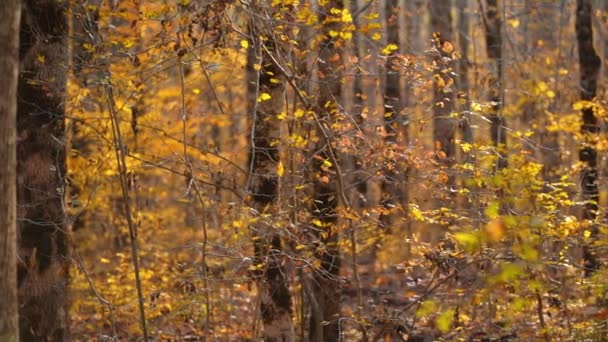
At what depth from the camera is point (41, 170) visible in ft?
27.8

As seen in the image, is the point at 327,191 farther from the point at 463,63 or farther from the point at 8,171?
the point at 463,63

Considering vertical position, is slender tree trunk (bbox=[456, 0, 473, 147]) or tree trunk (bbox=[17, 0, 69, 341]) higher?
slender tree trunk (bbox=[456, 0, 473, 147])

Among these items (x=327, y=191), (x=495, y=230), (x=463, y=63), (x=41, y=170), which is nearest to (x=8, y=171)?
(x=41, y=170)

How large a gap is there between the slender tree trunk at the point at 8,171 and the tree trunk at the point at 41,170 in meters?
2.51

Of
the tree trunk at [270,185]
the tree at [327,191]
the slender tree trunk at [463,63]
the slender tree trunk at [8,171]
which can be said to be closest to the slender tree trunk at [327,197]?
the tree at [327,191]

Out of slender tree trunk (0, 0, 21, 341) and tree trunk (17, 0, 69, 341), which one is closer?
slender tree trunk (0, 0, 21, 341)

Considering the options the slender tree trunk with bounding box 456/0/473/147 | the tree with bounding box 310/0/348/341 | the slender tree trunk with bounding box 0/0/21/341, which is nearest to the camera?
the slender tree trunk with bounding box 0/0/21/341

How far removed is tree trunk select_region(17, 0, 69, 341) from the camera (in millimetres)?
8383

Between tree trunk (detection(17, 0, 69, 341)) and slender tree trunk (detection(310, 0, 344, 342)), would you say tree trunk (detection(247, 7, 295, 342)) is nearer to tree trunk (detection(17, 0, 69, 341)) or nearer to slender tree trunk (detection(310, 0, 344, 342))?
slender tree trunk (detection(310, 0, 344, 342))

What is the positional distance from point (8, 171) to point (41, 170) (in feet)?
9.07

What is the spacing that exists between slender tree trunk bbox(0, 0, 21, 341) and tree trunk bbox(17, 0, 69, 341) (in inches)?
98.7

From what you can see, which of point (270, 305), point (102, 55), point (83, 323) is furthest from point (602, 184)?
point (83, 323)

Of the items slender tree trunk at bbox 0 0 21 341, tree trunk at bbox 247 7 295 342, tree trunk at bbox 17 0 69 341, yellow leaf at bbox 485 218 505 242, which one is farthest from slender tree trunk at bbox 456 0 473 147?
yellow leaf at bbox 485 218 505 242

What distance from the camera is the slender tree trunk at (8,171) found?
18.9 ft
